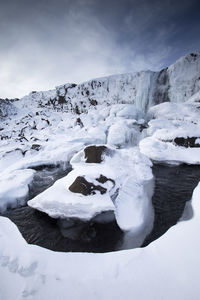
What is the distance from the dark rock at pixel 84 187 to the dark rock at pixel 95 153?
2.44 metres

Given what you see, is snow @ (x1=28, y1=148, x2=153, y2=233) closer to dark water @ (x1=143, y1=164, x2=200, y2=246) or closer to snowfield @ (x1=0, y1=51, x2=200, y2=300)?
snowfield @ (x1=0, y1=51, x2=200, y2=300)

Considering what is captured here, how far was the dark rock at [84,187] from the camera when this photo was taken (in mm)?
4893

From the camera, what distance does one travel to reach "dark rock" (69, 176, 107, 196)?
16.1 feet

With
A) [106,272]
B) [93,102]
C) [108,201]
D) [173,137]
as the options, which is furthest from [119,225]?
[93,102]

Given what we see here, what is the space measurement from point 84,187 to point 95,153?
2965 mm

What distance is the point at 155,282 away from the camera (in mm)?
2039

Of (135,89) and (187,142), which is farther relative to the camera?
(135,89)

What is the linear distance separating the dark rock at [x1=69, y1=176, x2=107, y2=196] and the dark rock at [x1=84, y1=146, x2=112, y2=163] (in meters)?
2.44

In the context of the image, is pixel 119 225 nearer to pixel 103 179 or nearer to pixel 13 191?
pixel 103 179

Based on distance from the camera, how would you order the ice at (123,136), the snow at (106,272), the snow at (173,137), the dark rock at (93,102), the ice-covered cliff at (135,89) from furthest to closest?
1. the dark rock at (93,102)
2. the ice-covered cliff at (135,89)
3. the ice at (123,136)
4. the snow at (173,137)
5. the snow at (106,272)

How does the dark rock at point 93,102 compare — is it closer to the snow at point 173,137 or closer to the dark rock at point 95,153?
the snow at point 173,137

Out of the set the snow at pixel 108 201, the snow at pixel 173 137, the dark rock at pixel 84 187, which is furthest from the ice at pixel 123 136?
the dark rock at pixel 84 187

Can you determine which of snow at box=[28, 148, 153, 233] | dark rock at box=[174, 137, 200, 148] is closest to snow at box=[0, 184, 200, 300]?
snow at box=[28, 148, 153, 233]

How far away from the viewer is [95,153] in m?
7.66
